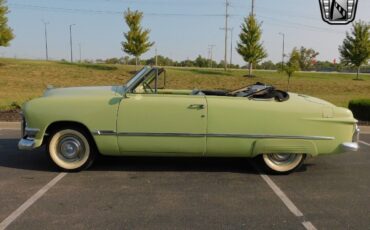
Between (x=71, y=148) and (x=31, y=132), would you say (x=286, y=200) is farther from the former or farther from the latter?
(x=31, y=132)

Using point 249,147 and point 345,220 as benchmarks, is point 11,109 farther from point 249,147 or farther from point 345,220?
point 345,220

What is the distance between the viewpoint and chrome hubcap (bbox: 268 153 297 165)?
237 inches

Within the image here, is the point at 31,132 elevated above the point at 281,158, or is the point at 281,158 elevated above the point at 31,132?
the point at 31,132

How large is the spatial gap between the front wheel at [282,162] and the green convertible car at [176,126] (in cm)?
10

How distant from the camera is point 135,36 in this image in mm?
41156

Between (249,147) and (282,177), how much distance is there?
25.7 inches

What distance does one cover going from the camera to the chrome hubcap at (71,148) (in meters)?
5.89

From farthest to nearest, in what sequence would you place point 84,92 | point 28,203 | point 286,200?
point 84,92 < point 286,200 < point 28,203

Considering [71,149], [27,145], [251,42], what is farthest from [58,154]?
[251,42]

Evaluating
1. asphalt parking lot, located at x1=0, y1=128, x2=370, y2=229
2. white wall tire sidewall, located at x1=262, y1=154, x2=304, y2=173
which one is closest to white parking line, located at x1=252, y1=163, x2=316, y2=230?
asphalt parking lot, located at x1=0, y1=128, x2=370, y2=229

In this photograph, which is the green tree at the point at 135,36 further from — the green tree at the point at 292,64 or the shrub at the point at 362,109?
the shrub at the point at 362,109

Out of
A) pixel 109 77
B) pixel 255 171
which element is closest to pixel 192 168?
pixel 255 171

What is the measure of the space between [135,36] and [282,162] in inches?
1439

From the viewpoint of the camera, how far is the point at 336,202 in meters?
4.92
